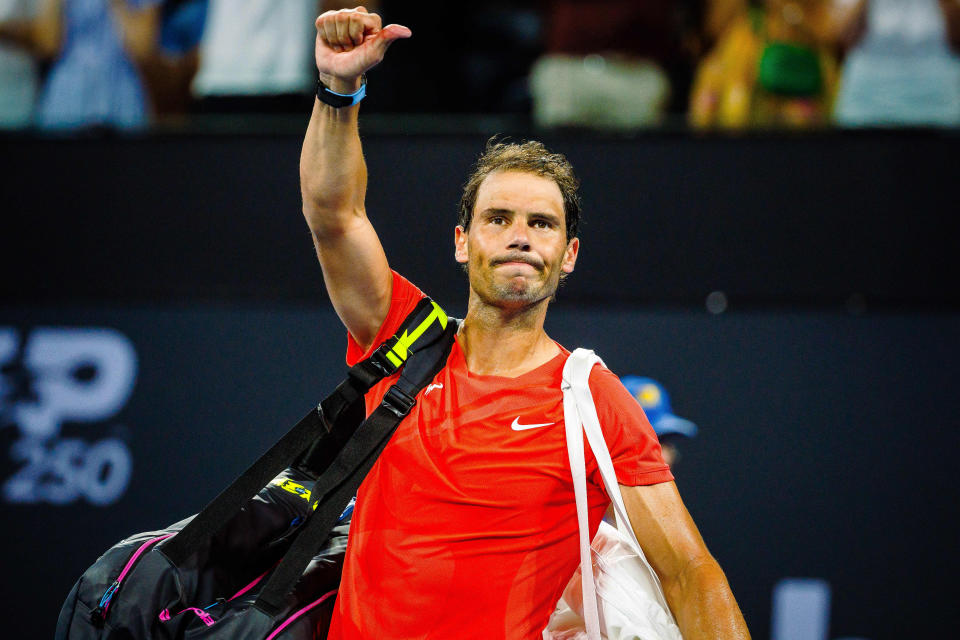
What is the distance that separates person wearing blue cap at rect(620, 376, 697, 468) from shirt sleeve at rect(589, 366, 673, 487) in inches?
60.6

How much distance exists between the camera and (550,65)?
4676 mm

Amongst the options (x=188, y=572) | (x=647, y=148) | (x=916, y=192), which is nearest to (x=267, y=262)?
(x=647, y=148)

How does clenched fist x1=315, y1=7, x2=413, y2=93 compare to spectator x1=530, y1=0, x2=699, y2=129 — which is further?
spectator x1=530, y1=0, x2=699, y2=129

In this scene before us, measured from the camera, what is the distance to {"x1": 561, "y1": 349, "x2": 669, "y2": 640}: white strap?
2.27 meters

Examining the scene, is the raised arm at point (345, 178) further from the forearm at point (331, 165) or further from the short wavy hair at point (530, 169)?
the short wavy hair at point (530, 169)

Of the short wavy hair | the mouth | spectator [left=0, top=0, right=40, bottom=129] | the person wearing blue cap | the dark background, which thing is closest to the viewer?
the mouth

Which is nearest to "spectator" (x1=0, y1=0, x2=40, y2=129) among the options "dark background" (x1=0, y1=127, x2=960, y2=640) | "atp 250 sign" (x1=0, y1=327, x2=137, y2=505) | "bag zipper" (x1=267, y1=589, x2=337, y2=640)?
"dark background" (x1=0, y1=127, x2=960, y2=640)

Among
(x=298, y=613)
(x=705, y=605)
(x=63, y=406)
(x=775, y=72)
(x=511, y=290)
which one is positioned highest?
(x=775, y=72)

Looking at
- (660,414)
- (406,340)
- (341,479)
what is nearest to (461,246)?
(406,340)

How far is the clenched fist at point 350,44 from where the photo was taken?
7.36ft

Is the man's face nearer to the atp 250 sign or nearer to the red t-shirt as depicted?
the red t-shirt

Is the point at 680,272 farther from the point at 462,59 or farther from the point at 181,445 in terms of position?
the point at 181,445

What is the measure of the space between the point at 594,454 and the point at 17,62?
3.64 metres

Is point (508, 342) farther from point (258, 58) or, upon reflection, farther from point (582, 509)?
point (258, 58)
